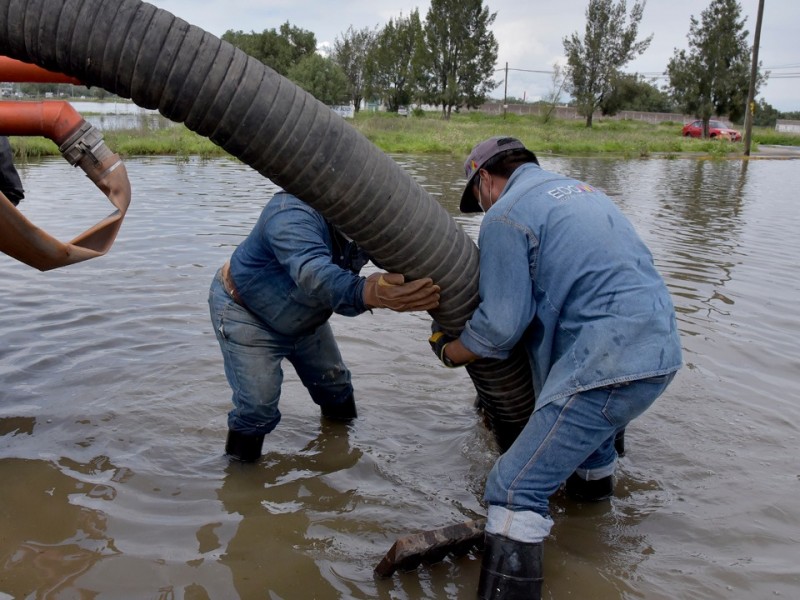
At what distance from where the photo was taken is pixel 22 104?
4180 mm

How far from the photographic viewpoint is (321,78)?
55.9 meters

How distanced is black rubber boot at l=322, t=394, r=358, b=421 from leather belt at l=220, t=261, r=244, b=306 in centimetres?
126

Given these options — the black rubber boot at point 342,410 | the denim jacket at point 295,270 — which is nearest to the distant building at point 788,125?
the black rubber boot at point 342,410

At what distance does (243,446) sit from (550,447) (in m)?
2.11

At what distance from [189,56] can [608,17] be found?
5547 cm

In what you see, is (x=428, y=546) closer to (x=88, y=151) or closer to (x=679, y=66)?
(x=88, y=151)

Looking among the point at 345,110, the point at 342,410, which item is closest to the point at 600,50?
the point at 345,110

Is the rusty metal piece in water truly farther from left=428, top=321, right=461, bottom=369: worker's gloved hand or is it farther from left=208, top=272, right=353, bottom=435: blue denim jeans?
left=208, top=272, right=353, bottom=435: blue denim jeans

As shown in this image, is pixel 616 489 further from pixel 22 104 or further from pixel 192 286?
pixel 192 286

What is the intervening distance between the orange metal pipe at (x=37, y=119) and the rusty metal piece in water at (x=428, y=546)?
9.55ft

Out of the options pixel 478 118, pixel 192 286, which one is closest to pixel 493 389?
pixel 192 286

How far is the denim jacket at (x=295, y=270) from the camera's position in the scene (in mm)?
3562

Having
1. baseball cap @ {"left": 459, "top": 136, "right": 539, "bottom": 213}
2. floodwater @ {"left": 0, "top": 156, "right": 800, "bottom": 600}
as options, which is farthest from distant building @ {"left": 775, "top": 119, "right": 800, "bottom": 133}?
baseball cap @ {"left": 459, "top": 136, "right": 539, "bottom": 213}

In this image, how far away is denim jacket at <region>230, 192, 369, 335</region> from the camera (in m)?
3.56
